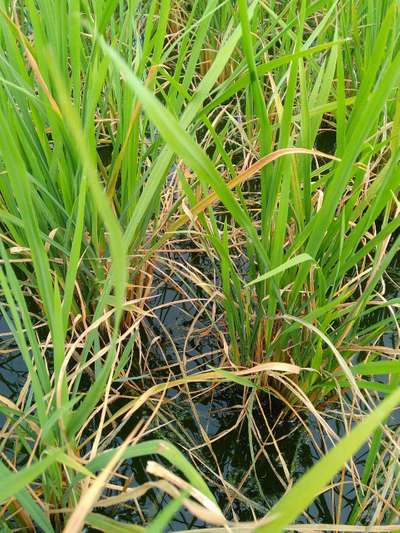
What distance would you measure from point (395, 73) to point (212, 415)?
500 mm

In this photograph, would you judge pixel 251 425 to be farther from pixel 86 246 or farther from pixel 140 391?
pixel 86 246

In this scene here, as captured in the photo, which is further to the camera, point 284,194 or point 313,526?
point 284,194

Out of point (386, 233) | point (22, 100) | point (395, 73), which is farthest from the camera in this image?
point (22, 100)

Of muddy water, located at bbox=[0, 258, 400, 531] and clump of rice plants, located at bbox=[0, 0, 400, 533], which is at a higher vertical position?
clump of rice plants, located at bbox=[0, 0, 400, 533]

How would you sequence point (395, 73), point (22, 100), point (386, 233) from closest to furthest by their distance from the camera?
1. point (395, 73)
2. point (386, 233)
3. point (22, 100)

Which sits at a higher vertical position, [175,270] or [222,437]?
[175,270]

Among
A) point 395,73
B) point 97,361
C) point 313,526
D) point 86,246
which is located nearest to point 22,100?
point 86,246

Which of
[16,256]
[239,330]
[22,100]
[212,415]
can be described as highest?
[22,100]

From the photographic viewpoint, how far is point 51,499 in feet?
2.05

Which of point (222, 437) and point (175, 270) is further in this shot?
point (175, 270)

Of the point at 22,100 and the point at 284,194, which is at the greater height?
the point at 22,100

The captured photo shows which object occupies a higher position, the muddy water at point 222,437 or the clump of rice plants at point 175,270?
the clump of rice plants at point 175,270

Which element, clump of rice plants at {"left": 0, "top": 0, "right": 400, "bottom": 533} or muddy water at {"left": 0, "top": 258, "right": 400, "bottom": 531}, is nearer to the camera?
clump of rice plants at {"left": 0, "top": 0, "right": 400, "bottom": 533}

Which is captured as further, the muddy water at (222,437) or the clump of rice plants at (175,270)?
the muddy water at (222,437)
